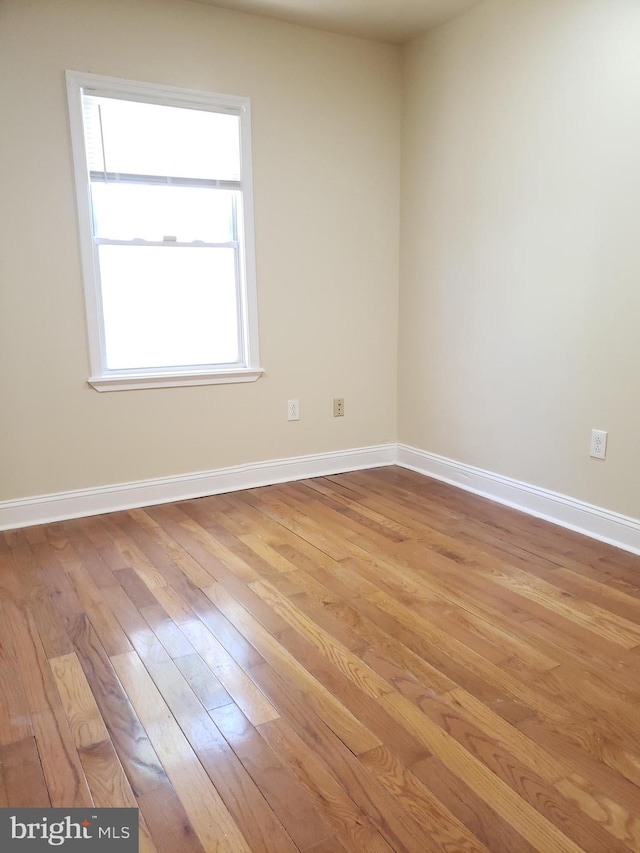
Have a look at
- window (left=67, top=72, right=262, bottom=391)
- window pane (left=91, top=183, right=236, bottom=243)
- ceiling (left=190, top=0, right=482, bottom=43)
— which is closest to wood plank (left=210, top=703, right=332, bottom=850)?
window (left=67, top=72, right=262, bottom=391)

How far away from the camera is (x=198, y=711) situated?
1.73 m

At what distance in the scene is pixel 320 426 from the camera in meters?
3.94

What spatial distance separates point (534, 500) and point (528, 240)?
1293 millimetres

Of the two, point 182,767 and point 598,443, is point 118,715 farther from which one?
point 598,443

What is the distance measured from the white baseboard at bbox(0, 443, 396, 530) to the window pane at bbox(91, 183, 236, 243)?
130 cm

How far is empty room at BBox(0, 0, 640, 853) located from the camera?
1519 mm

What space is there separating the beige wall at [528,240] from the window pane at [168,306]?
1.20 meters

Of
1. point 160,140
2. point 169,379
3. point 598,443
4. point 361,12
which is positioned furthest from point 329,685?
Answer: point 361,12

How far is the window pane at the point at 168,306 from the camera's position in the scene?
327cm

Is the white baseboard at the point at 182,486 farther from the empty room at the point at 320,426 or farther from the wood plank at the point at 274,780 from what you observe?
the wood plank at the point at 274,780

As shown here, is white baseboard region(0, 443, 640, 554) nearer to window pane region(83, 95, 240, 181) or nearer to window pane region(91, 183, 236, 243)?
window pane region(91, 183, 236, 243)

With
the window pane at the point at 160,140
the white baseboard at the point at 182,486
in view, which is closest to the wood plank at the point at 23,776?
the white baseboard at the point at 182,486

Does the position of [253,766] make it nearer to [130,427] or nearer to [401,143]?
[130,427]

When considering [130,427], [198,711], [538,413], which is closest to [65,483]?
[130,427]
